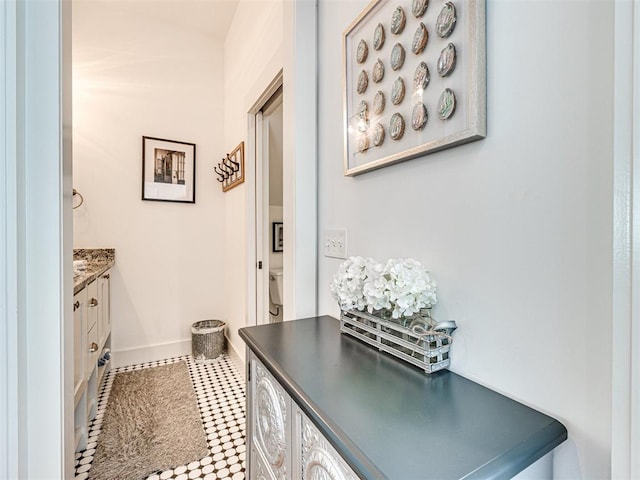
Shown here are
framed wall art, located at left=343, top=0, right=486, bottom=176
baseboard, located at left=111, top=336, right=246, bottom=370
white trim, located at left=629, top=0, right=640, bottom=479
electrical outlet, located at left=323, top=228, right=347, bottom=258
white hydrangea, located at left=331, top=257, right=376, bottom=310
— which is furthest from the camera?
baseboard, located at left=111, top=336, right=246, bottom=370

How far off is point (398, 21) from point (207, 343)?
2.62m

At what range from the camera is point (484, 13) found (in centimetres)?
71

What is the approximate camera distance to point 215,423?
1.83 metres

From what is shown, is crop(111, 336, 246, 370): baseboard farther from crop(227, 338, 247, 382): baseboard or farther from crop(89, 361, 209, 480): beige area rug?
crop(89, 361, 209, 480): beige area rug

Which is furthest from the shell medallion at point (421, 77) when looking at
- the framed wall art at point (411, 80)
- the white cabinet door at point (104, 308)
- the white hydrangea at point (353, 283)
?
the white cabinet door at point (104, 308)

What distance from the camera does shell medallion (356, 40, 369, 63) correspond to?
108cm

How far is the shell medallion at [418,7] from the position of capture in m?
0.84

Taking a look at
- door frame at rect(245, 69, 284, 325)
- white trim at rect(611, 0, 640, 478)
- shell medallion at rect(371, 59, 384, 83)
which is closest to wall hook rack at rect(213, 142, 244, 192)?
door frame at rect(245, 69, 284, 325)

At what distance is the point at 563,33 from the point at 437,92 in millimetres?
270

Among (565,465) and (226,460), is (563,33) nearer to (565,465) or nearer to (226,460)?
(565,465)

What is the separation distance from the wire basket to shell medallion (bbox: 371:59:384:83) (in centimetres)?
76

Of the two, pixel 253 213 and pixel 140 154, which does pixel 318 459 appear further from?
pixel 140 154

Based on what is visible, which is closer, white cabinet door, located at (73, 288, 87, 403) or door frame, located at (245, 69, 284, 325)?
white cabinet door, located at (73, 288, 87, 403)

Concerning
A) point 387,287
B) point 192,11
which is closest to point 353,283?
point 387,287
